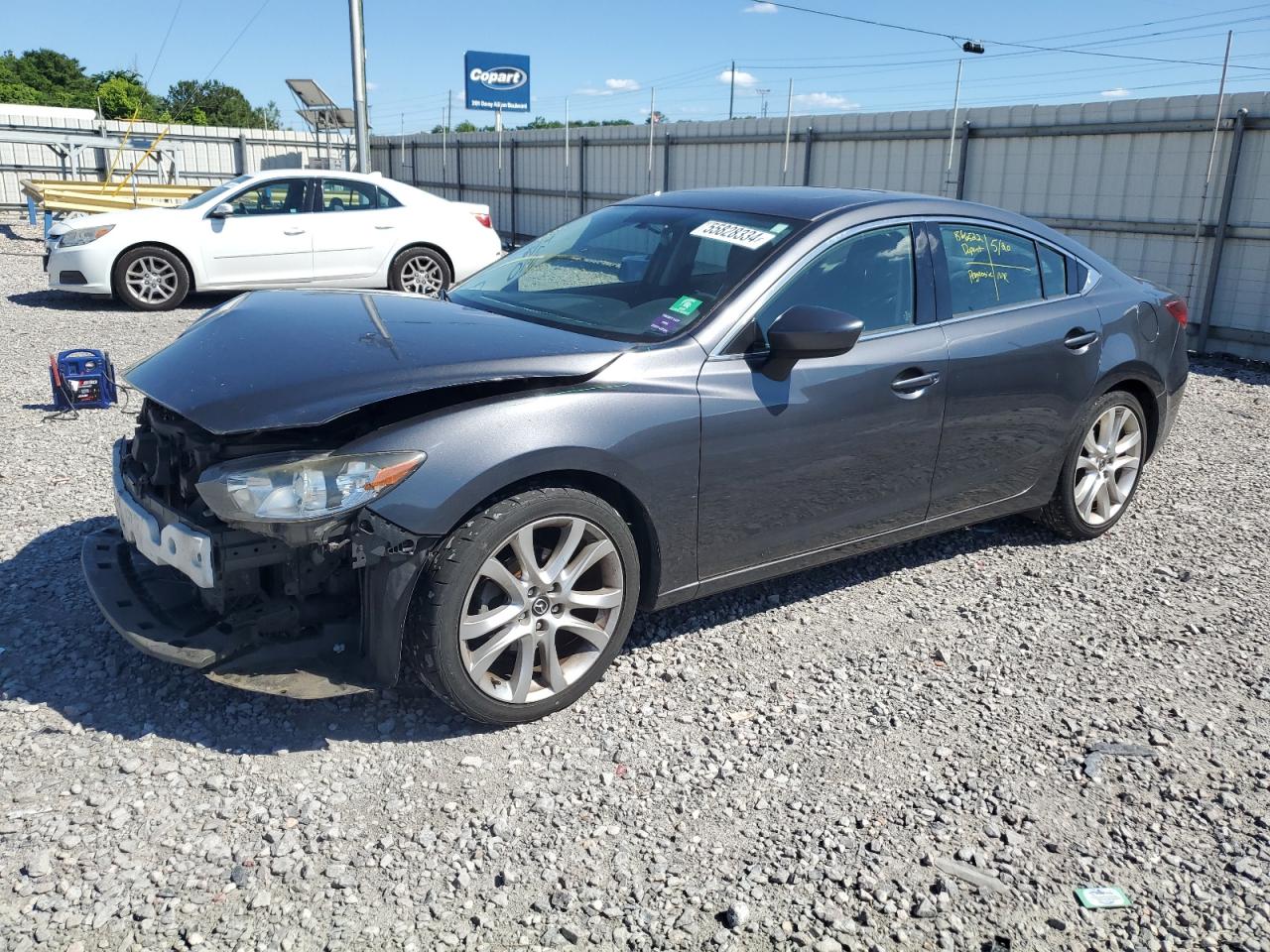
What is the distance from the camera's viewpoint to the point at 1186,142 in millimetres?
10414

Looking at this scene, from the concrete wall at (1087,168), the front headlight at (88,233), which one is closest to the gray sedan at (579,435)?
the concrete wall at (1087,168)

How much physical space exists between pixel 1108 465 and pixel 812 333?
8.06 feet

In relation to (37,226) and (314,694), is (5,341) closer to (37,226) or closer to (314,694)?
(314,694)

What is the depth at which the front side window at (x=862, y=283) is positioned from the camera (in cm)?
382

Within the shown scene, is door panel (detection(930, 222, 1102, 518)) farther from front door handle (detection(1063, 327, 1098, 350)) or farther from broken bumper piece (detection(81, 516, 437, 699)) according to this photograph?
broken bumper piece (detection(81, 516, 437, 699))

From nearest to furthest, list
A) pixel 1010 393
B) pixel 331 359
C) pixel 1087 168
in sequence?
pixel 331 359
pixel 1010 393
pixel 1087 168

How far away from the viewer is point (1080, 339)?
187 inches

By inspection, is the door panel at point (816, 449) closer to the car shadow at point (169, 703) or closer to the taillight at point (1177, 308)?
the car shadow at point (169, 703)

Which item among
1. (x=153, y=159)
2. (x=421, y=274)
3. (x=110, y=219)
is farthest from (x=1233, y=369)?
(x=153, y=159)

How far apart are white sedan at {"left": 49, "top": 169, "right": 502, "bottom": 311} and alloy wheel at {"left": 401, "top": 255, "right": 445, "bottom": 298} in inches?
0.5

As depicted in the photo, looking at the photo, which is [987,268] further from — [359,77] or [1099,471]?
[359,77]

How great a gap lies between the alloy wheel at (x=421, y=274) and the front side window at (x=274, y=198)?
1.32 meters

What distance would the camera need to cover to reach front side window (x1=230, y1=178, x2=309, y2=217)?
11820mm

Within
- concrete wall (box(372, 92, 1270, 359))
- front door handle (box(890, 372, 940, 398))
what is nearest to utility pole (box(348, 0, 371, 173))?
concrete wall (box(372, 92, 1270, 359))
